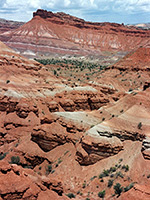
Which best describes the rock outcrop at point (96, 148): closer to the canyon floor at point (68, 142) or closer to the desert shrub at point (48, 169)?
the canyon floor at point (68, 142)

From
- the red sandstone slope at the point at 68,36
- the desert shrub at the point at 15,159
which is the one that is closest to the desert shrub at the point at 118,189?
the desert shrub at the point at 15,159

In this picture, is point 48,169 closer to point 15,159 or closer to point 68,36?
point 15,159

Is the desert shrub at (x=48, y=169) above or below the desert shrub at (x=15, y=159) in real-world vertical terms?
below

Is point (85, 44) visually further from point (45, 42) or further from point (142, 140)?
point (142, 140)

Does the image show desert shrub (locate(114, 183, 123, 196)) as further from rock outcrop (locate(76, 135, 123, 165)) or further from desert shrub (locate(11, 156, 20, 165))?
desert shrub (locate(11, 156, 20, 165))

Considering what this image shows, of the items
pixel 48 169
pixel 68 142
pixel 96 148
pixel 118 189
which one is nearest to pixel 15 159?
pixel 48 169

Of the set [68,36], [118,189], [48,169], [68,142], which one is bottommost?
[48,169]
